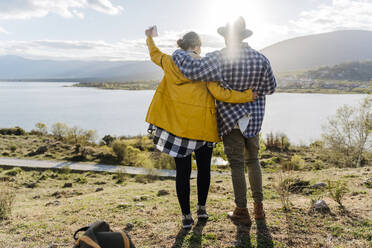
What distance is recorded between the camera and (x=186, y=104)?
238 cm

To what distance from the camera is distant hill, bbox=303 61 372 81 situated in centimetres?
11530

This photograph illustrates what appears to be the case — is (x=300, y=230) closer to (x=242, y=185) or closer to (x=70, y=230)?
(x=242, y=185)

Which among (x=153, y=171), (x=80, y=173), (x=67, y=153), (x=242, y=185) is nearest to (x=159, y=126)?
(x=242, y=185)

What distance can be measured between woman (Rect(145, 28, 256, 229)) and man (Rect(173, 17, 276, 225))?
3.3 inches

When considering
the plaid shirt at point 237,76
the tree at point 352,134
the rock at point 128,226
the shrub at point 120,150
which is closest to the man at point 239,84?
the plaid shirt at point 237,76

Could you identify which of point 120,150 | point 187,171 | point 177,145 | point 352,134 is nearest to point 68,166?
point 120,150

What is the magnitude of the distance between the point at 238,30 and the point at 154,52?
76 cm

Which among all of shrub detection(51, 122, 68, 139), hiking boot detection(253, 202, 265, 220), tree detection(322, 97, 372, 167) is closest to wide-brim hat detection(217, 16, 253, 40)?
hiking boot detection(253, 202, 265, 220)

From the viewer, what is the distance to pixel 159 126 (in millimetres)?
2441

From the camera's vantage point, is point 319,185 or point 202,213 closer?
point 202,213

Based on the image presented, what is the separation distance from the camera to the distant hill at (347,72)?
115 metres

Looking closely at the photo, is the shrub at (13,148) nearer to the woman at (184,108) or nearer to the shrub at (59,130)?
the shrub at (59,130)

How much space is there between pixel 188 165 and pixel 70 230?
146 cm

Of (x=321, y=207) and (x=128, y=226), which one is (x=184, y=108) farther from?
(x=321, y=207)
